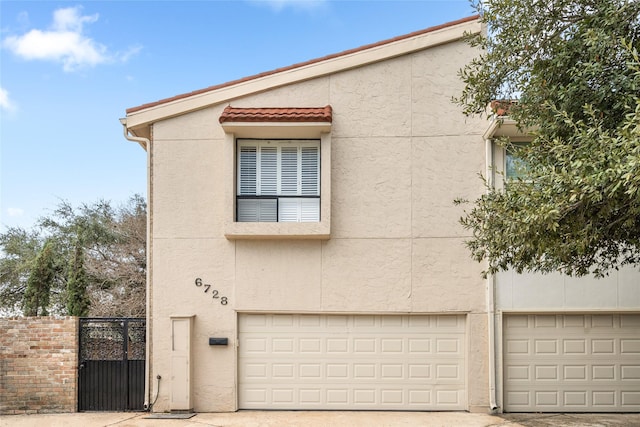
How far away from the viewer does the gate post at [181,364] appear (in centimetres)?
905

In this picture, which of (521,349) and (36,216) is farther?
(36,216)

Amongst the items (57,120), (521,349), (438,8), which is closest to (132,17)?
(57,120)

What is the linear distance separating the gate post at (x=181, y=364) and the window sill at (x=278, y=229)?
75.3 inches

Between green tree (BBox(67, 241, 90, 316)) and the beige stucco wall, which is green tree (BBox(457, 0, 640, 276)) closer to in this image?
the beige stucco wall

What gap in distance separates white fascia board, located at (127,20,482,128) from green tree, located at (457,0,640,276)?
10.0 feet

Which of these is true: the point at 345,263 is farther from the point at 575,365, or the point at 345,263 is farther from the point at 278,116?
the point at 575,365

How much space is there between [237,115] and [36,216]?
1566 cm

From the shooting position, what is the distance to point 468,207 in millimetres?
9469

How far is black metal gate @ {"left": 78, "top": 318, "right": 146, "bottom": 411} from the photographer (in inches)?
367

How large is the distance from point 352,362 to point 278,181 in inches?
152

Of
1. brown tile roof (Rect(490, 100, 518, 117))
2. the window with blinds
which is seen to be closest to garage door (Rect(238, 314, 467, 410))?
the window with blinds

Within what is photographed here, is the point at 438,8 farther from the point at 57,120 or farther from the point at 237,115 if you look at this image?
the point at 57,120

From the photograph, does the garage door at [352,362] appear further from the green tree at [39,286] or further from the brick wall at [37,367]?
the green tree at [39,286]

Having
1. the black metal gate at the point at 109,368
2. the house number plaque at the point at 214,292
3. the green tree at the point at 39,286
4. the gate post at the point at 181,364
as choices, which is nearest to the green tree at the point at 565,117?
the house number plaque at the point at 214,292
